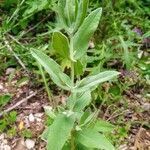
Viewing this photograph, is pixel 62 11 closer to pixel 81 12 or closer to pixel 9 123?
pixel 81 12

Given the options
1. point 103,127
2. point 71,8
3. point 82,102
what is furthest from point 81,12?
point 103,127

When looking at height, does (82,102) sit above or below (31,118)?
above

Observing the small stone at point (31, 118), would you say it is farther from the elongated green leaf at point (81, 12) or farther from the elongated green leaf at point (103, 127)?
the elongated green leaf at point (81, 12)

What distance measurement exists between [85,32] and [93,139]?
377 millimetres

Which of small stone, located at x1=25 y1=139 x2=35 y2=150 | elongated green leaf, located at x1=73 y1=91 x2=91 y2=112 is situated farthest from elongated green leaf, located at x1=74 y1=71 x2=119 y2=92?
small stone, located at x1=25 y1=139 x2=35 y2=150

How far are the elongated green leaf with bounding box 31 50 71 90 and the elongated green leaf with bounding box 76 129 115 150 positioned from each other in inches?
8.2

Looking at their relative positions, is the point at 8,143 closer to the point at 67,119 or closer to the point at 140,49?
the point at 67,119

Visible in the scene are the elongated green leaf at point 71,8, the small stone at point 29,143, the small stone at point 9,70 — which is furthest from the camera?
the small stone at point 9,70

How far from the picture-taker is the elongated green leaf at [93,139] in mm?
1617

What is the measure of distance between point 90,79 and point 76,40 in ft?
0.46

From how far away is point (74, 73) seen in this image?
5.13 feet

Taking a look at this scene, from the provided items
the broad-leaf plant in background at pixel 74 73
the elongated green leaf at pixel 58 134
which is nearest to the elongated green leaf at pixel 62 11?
the broad-leaf plant in background at pixel 74 73

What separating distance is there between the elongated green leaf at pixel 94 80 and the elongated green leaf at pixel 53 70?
38 mm

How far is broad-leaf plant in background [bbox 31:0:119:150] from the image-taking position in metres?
1.41
